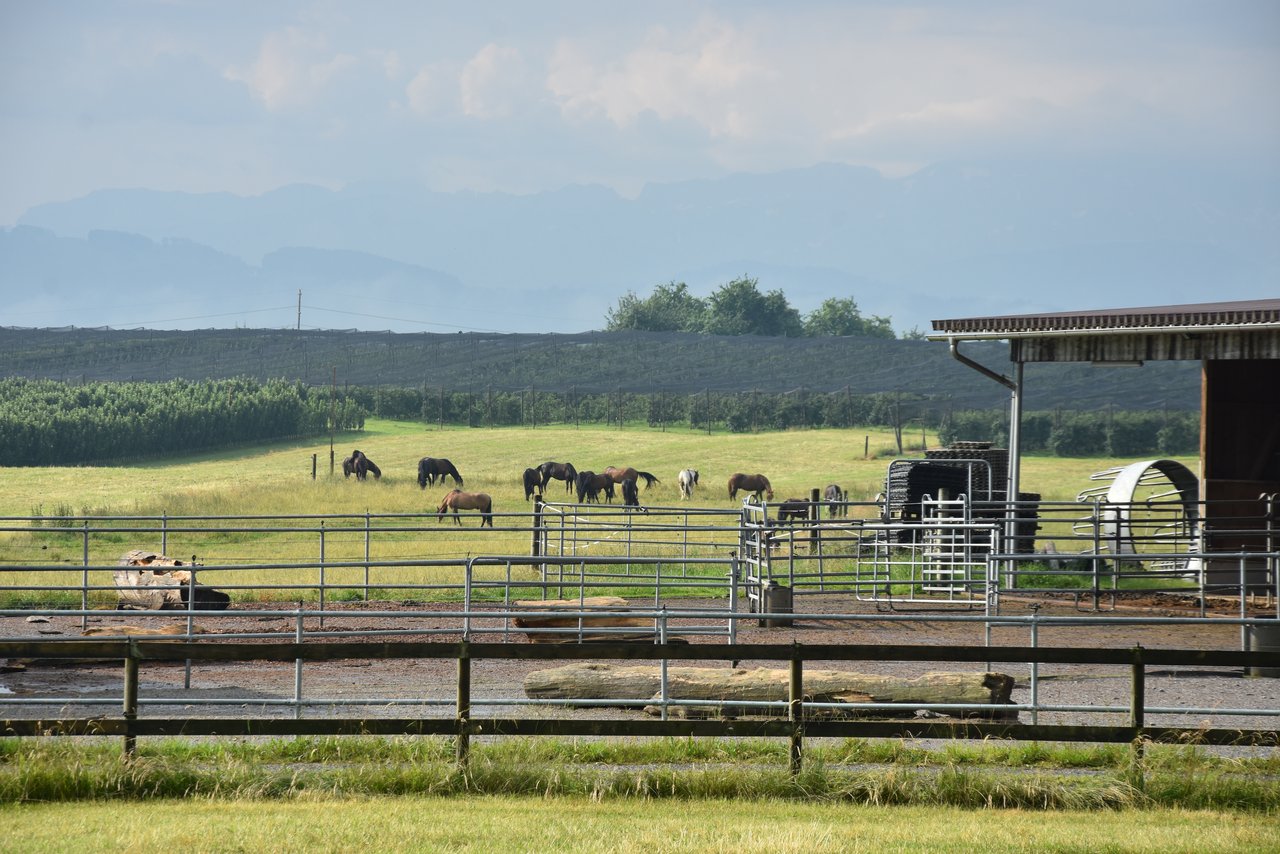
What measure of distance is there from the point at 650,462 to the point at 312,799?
139 feet

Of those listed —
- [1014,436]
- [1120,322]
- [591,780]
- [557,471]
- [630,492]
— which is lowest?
[591,780]

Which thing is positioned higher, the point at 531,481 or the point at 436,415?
the point at 436,415

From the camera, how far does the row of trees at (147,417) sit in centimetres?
5091

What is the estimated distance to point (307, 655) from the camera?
8.26 meters

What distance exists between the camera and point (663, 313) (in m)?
127

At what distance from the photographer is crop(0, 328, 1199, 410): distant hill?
2493 inches

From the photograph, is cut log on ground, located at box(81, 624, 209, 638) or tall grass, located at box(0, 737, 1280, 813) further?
cut log on ground, located at box(81, 624, 209, 638)

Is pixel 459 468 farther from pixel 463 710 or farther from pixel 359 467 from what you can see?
pixel 463 710

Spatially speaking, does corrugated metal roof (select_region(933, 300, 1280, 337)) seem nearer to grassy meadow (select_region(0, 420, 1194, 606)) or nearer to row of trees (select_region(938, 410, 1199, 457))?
grassy meadow (select_region(0, 420, 1194, 606))

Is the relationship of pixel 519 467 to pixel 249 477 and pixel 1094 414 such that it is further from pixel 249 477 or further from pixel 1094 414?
pixel 1094 414

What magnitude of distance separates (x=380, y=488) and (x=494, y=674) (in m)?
27.3

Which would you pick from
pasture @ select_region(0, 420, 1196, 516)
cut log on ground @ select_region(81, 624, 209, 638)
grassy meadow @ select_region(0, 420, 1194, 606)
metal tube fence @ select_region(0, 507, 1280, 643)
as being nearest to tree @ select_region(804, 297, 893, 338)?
pasture @ select_region(0, 420, 1196, 516)

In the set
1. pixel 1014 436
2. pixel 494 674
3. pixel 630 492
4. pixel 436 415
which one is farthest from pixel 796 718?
pixel 436 415

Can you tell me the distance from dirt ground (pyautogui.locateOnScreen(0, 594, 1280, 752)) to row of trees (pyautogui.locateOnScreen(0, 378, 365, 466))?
3700 cm
